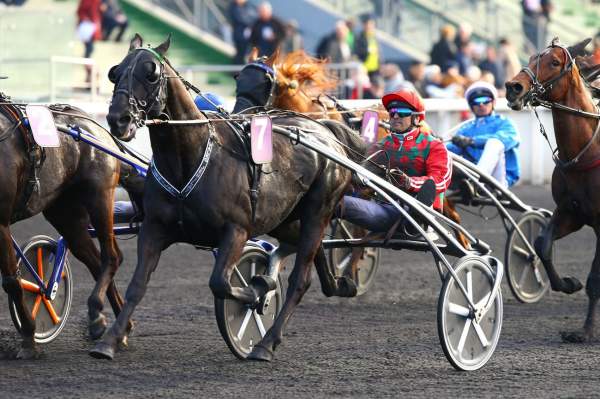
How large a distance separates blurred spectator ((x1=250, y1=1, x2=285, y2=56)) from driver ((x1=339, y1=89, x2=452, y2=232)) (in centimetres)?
994

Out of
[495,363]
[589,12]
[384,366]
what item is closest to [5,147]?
[384,366]

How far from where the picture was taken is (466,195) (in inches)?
357

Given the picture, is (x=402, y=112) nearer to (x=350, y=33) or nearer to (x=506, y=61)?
(x=350, y=33)

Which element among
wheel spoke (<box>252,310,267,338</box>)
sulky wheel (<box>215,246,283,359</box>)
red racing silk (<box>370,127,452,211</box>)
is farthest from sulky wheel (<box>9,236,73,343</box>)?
red racing silk (<box>370,127,452,211</box>)

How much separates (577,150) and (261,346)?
220 cm

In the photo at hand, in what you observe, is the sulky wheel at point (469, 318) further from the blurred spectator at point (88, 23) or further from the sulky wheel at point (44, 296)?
the blurred spectator at point (88, 23)

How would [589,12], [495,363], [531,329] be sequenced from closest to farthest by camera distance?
[495,363]
[531,329]
[589,12]

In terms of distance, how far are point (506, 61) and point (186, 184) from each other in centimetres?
1320

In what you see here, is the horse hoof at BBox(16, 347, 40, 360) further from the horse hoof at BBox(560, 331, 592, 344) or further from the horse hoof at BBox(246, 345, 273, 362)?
the horse hoof at BBox(560, 331, 592, 344)

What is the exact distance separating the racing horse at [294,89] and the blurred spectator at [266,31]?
6.70 metres

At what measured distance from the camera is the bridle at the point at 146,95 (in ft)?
18.4

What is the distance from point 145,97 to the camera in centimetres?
569

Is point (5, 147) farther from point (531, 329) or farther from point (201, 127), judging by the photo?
point (531, 329)

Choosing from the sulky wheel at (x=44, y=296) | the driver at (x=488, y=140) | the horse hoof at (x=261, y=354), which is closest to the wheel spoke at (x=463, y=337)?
→ the horse hoof at (x=261, y=354)
